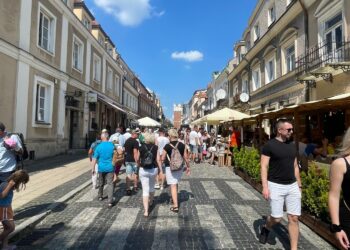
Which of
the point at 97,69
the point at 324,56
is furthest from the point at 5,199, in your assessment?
the point at 97,69

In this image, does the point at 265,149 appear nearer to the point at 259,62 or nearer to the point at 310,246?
the point at 310,246

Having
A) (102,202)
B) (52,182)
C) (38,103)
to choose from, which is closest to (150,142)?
(102,202)

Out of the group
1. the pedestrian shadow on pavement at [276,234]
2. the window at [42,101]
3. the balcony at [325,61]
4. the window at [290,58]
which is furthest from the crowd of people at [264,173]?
the window at [290,58]

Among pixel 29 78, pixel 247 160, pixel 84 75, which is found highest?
pixel 84 75

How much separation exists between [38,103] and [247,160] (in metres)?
9.81

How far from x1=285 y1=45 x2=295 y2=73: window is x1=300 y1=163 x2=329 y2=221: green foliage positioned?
10.4 metres

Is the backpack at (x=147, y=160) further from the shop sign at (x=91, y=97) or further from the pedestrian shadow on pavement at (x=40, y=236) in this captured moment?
the shop sign at (x=91, y=97)

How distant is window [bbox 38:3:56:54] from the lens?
47.7 feet

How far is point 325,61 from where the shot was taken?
1129 centimetres

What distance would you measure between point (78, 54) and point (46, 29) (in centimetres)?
462

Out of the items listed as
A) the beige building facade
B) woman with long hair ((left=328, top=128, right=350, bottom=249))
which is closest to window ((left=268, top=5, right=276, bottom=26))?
the beige building facade

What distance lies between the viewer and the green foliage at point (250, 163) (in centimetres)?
917

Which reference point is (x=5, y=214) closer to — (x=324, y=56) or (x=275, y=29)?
(x=324, y=56)

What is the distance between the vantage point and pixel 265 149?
4.59 metres
